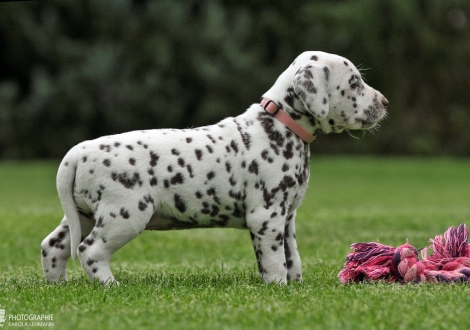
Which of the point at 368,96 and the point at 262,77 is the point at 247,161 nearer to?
the point at 368,96

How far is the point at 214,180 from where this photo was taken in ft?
16.6

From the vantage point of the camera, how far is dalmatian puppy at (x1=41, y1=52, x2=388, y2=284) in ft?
16.1

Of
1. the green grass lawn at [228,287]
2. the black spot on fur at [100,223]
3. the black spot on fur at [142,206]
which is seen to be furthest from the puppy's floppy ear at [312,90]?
the black spot on fur at [100,223]

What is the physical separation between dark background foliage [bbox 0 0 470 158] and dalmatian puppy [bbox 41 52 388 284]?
20631 millimetres

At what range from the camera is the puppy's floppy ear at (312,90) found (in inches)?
203

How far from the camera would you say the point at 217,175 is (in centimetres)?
507

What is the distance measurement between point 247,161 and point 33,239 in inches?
175

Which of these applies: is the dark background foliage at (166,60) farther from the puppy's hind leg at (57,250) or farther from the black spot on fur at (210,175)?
the black spot on fur at (210,175)

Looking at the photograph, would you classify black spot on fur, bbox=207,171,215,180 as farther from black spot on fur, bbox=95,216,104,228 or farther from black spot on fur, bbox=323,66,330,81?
black spot on fur, bbox=323,66,330,81

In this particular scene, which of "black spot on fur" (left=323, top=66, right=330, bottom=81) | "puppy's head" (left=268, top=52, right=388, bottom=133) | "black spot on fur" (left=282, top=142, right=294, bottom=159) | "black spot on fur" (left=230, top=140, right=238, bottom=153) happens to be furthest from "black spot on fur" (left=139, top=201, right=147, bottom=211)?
"black spot on fur" (left=323, top=66, right=330, bottom=81)

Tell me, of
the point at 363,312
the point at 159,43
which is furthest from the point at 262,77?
the point at 363,312

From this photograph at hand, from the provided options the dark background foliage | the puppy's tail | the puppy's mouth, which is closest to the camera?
the puppy's tail

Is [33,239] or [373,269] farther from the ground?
[373,269]

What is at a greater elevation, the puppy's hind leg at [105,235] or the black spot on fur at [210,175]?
the black spot on fur at [210,175]
